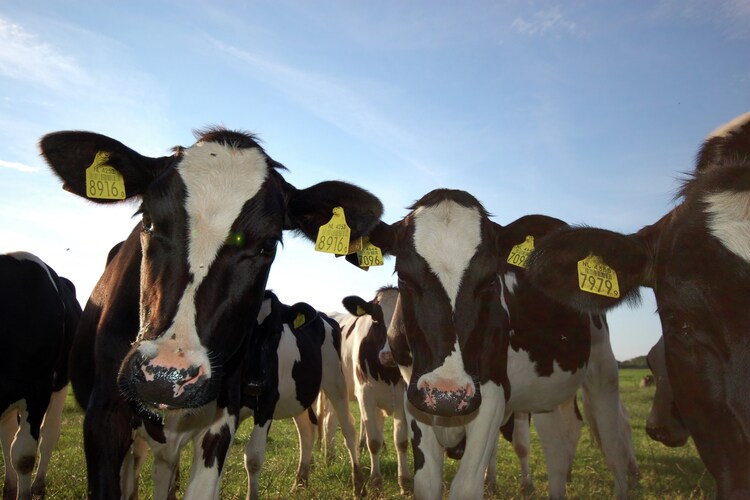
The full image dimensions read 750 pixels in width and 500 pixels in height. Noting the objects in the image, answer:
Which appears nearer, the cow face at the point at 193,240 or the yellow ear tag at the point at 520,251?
the cow face at the point at 193,240

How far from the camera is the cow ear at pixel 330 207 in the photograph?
4.45 metres

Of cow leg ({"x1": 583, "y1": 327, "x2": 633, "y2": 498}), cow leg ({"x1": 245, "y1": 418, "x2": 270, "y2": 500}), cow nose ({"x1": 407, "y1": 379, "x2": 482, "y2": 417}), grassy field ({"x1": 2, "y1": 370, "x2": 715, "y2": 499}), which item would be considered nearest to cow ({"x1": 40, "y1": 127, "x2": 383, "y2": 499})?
cow nose ({"x1": 407, "y1": 379, "x2": 482, "y2": 417})

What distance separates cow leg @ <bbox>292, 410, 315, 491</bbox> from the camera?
8.37 meters

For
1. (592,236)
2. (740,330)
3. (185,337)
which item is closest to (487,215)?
(592,236)

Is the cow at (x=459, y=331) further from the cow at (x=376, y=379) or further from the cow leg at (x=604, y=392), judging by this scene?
the cow at (x=376, y=379)

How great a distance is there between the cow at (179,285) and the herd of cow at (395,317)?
0.5 inches

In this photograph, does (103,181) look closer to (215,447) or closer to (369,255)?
(215,447)

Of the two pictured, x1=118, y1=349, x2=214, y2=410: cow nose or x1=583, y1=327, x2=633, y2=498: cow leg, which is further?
x1=583, y1=327, x2=633, y2=498: cow leg

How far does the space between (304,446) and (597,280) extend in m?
6.61

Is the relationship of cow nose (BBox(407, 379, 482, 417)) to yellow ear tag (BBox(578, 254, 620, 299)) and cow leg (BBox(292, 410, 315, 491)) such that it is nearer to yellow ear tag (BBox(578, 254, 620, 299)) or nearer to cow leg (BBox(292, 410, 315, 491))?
yellow ear tag (BBox(578, 254, 620, 299))

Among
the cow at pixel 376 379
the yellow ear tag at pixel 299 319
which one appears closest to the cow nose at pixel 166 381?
the yellow ear tag at pixel 299 319

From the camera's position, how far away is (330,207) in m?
4.55

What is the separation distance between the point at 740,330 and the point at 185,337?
2508 millimetres

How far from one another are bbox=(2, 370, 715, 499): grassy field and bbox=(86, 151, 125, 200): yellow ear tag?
152 inches
